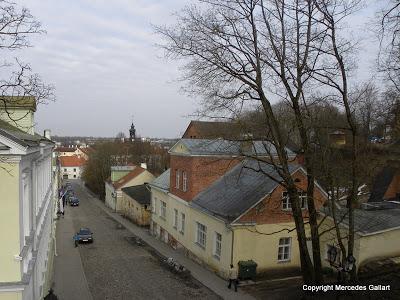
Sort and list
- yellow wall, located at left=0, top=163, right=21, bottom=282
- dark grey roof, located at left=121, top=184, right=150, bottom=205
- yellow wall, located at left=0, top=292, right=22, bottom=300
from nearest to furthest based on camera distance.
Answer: yellow wall, located at left=0, top=163, right=21, bottom=282, yellow wall, located at left=0, top=292, right=22, bottom=300, dark grey roof, located at left=121, top=184, right=150, bottom=205

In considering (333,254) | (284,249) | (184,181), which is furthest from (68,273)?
(333,254)

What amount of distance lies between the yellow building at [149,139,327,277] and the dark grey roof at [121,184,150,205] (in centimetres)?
1236

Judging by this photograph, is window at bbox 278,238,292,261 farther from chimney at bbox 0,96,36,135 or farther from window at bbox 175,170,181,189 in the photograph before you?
chimney at bbox 0,96,36,135

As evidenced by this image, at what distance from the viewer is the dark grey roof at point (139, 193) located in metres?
43.6

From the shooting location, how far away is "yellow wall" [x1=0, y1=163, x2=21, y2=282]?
320 inches

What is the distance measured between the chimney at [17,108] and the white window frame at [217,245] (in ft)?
36.1

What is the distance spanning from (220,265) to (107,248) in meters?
12.2

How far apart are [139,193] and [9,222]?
1498 inches

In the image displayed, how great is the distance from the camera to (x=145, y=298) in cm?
1977

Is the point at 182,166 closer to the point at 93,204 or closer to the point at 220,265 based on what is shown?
the point at 220,265

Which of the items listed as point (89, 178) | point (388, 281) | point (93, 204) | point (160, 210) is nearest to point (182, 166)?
point (160, 210)

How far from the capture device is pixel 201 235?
26.0 meters

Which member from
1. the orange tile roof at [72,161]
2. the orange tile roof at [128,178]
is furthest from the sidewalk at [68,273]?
the orange tile roof at [72,161]

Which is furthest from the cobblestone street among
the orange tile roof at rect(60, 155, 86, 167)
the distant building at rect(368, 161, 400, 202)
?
the orange tile roof at rect(60, 155, 86, 167)
